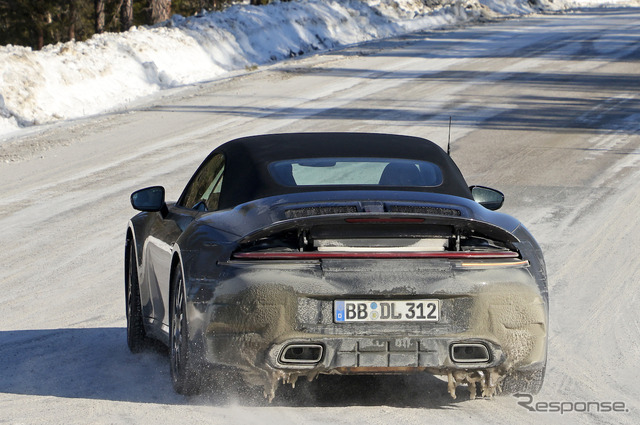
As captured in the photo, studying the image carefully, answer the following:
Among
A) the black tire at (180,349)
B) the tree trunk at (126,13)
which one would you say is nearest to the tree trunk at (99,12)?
the tree trunk at (126,13)

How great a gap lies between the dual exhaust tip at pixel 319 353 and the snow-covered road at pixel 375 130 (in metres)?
0.29

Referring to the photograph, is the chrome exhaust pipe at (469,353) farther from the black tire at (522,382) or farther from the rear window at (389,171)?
the rear window at (389,171)

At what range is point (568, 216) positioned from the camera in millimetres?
11930

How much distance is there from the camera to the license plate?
4.79 metres

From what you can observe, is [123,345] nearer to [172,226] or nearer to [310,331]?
[172,226]

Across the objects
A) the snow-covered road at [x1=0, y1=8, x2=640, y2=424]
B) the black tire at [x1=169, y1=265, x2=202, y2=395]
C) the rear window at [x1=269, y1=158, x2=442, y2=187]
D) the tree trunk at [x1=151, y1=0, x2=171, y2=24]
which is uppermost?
the rear window at [x1=269, y1=158, x2=442, y2=187]

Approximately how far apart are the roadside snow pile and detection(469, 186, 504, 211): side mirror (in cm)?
1429

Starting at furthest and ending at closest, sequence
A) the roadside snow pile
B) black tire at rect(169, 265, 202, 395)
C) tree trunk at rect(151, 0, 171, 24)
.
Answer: tree trunk at rect(151, 0, 171, 24) < the roadside snow pile < black tire at rect(169, 265, 202, 395)

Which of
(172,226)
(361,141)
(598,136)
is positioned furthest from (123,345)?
(598,136)

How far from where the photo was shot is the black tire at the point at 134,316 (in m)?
6.54

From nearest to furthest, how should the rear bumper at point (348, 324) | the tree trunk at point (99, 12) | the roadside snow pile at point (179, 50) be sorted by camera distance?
the rear bumper at point (348, 324)
the roadside snow pile at point (179, 50)
the tree trunk at point (99, 12)

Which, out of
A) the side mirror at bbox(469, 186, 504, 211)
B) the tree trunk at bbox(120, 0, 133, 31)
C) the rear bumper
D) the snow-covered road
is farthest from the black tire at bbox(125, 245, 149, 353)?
the tree trunk at bbox(120, 0, 133, 31)

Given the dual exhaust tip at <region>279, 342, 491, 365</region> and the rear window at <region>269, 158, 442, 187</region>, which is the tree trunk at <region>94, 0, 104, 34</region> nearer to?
the rear window at <region>269, 158, 442, 187</region>

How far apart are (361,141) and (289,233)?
1.41 m
